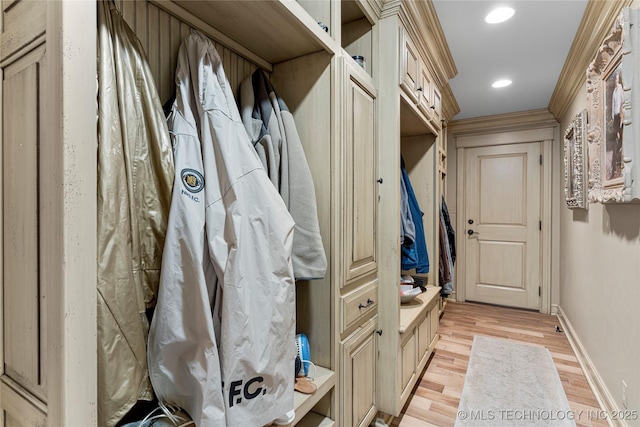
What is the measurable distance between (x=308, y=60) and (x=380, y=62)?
21.4 inches

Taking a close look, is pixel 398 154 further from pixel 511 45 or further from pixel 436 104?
pixel 511 45

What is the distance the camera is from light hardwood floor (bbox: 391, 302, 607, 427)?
196cm

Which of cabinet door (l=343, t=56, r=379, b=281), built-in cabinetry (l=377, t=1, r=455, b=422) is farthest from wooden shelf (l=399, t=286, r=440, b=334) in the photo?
cabinet door (l=343, t=56, r=379, b=281)

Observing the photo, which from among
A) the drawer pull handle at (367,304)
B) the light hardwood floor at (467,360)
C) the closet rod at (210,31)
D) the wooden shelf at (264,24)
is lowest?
the light hardwood floor at (467,360)

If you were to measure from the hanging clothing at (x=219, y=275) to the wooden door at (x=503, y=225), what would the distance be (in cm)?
391

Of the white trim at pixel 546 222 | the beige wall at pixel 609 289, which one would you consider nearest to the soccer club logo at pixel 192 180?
the beige wall at pixel 609 289

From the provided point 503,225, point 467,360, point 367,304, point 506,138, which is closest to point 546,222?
point 503,225

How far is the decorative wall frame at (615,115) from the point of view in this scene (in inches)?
55.7

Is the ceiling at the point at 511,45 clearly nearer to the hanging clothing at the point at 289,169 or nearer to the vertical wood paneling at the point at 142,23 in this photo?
the hanging clothing at the point at 289,169

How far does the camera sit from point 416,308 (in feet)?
7.16

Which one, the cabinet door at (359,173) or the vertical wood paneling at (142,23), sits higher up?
the vertical wood paneling at (142,23)

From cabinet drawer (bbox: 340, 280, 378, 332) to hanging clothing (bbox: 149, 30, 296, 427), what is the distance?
0.41 metres

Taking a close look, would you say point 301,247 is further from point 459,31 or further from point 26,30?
point 459,31

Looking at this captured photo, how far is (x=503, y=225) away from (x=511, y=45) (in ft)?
8.06
